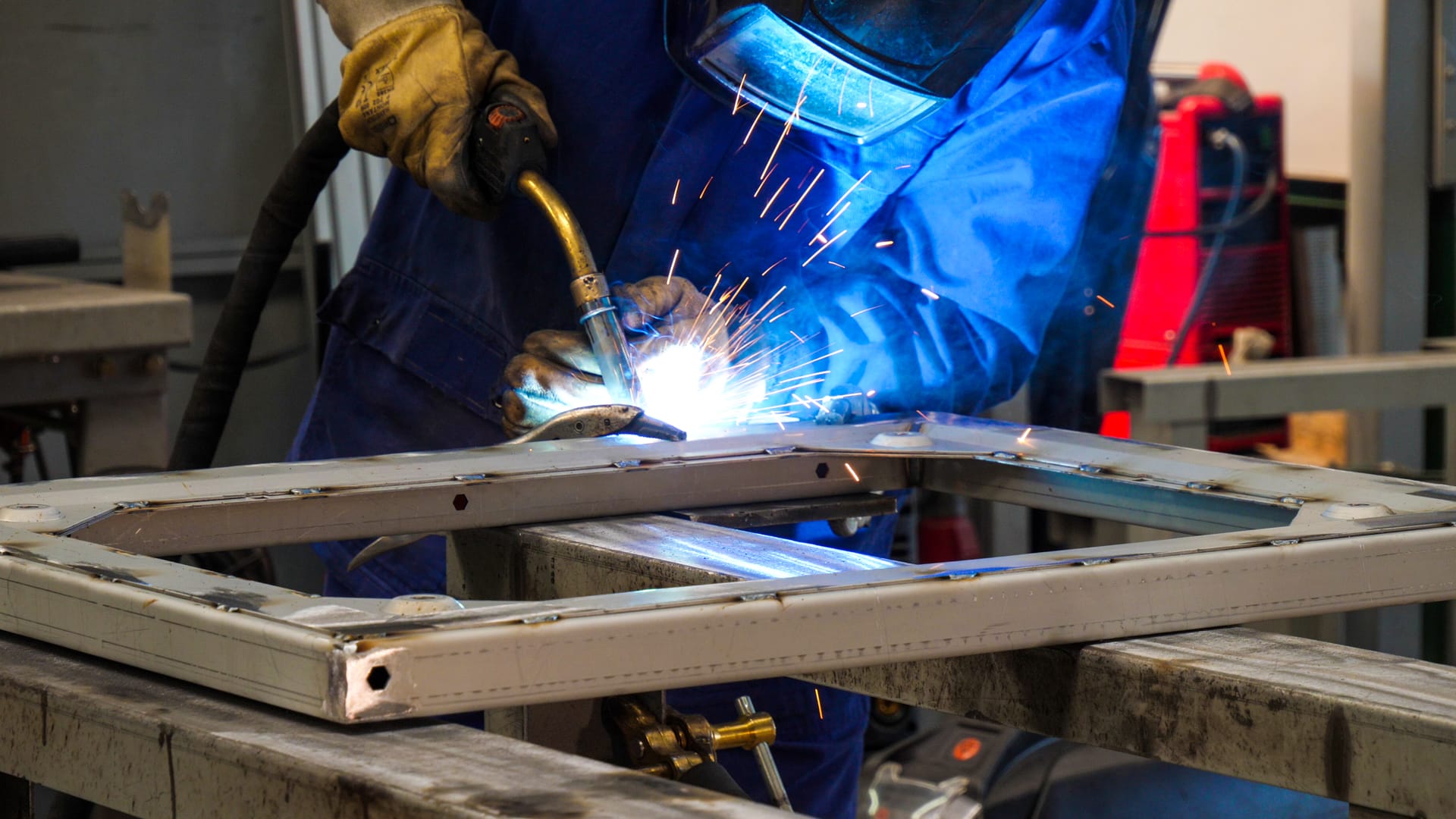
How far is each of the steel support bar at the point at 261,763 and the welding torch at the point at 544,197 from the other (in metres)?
0.69

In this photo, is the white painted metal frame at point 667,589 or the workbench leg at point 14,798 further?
the workbench leg at point 14,798

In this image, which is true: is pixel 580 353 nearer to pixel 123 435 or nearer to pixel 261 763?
pixel 261 763

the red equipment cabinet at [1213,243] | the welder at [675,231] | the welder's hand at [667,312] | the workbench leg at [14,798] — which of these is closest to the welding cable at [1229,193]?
the red equipment cabinet at [1213,243]

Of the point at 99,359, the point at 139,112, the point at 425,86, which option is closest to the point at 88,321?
the point at 99,359

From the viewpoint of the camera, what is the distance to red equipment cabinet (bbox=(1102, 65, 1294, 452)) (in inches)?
185

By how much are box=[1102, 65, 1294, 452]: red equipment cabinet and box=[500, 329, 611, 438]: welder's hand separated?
11.2 feet

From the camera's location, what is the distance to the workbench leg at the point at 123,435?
2.64m

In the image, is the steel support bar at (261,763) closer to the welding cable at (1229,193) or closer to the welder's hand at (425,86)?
the welder's hand at (425,86)

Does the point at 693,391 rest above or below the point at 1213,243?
below

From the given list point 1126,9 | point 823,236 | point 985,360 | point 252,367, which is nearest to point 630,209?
point 823,236

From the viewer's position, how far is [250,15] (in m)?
4.16

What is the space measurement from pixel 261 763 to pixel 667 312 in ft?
3.08

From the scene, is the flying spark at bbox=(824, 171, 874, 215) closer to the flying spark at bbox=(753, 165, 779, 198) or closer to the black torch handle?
the flying spark at bbox=(753, 165, 779, 198)

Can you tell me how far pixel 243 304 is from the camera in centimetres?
188
